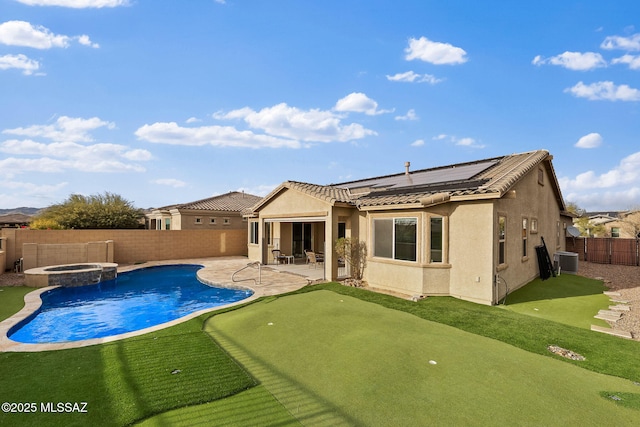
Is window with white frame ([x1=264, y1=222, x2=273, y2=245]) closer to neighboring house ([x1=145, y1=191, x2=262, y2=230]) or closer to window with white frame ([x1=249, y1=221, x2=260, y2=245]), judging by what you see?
window with white frame ([x1=249, y1=221, x2=260, y2=245])

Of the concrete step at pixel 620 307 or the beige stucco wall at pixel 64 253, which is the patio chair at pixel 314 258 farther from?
the beige stucco wall at pixel 64 253

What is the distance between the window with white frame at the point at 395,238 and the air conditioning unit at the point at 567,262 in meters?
11.4

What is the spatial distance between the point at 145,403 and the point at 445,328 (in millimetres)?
7198

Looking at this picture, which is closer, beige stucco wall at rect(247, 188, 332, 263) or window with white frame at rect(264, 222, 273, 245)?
beige stucco wall at rect(247, 188, 332, 263)

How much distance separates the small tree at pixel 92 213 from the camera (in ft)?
81.4

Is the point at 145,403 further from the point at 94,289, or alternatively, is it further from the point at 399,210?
the point at 94,289

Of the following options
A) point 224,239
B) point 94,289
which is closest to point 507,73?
point 224,239

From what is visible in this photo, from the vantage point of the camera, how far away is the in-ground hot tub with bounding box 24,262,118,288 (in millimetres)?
Result: 14766

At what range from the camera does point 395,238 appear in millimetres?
12766

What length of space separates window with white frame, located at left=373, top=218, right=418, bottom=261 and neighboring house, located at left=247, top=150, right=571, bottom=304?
1.7 inches

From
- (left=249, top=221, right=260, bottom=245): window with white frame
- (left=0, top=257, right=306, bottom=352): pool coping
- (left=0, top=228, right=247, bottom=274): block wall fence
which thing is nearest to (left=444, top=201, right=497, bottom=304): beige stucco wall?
(left=0, top=257, right=306, bottom=352): pool coping

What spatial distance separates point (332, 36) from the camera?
17.0 m

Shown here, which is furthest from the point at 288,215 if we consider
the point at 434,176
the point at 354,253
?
the point at 434,176

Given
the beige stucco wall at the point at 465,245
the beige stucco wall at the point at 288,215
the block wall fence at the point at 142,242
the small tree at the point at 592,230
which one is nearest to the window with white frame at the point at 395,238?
the beige stucco wall at the point at 465,245
